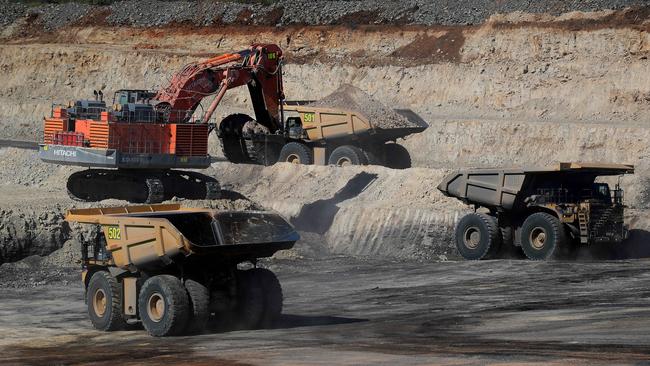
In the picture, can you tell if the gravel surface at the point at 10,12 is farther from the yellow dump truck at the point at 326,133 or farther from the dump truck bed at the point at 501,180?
the dump truck bed at the point at 501,180

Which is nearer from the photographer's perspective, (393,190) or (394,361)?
(394,361)

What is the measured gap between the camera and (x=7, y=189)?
34938mm

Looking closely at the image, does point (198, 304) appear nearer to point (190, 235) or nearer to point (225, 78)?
point (190, 235)

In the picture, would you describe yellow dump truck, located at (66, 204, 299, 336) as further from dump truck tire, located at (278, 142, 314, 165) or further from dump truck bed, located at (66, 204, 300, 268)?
dump truck tire, located at (278, 142, 314, 165)

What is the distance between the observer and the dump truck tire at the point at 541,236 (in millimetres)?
25984

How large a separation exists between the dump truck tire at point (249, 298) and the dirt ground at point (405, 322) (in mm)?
370

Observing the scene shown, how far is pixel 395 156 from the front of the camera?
35.9 metres

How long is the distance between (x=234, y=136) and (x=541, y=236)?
11705 millimetres

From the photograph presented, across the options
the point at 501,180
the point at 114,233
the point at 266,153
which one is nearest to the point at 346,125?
the point at 266,153

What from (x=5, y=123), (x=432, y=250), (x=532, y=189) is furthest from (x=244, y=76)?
(x=5, y=123)

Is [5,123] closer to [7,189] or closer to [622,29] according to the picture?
[7,189]

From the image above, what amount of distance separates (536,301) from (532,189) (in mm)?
6573

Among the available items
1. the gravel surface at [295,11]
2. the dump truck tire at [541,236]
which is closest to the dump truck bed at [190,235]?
the dump truck tire at [541,236]

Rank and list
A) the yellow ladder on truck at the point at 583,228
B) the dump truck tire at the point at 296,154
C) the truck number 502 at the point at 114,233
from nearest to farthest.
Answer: the truck number 502 at the point at 114,233 < the yellow ladder on truck at the point at 583,228 < the dump truck tire at the point at 296,154
